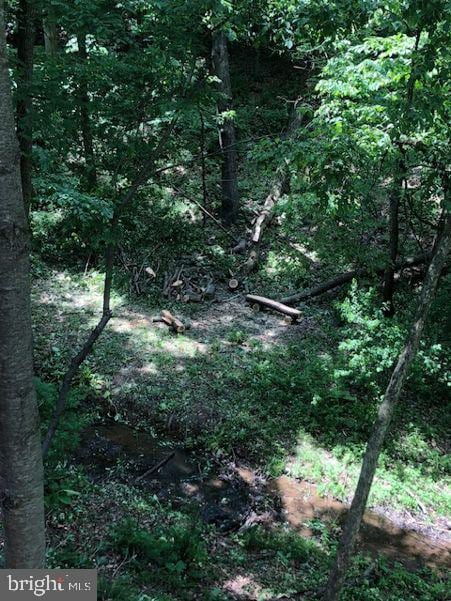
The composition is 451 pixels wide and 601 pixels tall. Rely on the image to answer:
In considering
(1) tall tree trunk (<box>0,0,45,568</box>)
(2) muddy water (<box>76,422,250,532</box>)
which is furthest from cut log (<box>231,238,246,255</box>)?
(1) tall tree trunk (<box>0,0,45,568</box>)

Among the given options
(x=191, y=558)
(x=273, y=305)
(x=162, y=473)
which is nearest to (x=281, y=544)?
(x=191, y=558)

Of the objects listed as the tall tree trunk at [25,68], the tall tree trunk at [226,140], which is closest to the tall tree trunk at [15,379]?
the tall tree trunk at [25,68]

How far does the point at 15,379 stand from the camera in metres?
2.38

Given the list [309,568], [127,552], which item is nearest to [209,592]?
[127,552]

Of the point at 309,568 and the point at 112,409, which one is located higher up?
the point at 112,409

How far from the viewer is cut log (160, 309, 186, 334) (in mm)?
9680

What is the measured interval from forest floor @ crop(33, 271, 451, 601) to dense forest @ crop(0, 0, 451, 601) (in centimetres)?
3

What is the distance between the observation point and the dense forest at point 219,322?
4176 mm

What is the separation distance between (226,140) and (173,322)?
18.1 ft

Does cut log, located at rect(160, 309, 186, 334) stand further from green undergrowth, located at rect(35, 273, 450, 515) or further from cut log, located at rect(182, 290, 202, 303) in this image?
cut log, located at rect(182, 290, 202, 303)

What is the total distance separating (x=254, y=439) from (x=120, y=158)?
4.86 meters

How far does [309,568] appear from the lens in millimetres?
5879

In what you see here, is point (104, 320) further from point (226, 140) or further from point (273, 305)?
point (226, 140)

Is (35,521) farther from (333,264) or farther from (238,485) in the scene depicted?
(333,264)
